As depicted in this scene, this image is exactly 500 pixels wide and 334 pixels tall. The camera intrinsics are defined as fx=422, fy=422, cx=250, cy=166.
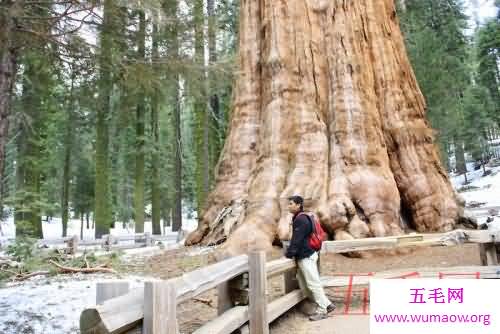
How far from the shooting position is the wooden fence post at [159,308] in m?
2.50

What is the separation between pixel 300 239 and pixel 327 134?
4.52 metres

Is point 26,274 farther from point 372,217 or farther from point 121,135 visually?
point 121,135

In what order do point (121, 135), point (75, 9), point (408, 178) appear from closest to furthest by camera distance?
point (75, 9) < point (408, 178) < point (121, 135)

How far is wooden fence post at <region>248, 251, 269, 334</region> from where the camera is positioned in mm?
4375

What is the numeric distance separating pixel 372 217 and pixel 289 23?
16.7 ft

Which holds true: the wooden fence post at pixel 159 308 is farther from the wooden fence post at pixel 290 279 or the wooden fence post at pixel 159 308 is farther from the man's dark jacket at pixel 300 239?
the wooden fence post at pixel 290 279

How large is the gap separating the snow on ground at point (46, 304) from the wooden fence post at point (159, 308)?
168cm

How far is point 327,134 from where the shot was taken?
9359 millimetres

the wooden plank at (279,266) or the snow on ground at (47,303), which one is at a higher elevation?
the wooden plank at (279,266)

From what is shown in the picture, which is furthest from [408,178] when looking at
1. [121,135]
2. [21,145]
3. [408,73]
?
[121,135]

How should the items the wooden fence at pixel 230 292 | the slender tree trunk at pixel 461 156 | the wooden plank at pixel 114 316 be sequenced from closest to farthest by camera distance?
the wooden plank at pixel 114 316, the wooden fence at pixel 230 292, the slender tree trunk at pixel 461 156

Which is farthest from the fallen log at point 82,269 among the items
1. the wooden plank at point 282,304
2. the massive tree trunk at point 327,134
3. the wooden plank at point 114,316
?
the wooden plank at point 114,316

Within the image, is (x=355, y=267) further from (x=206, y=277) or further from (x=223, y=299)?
(x=206, y=277)

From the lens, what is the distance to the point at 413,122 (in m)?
9.68
